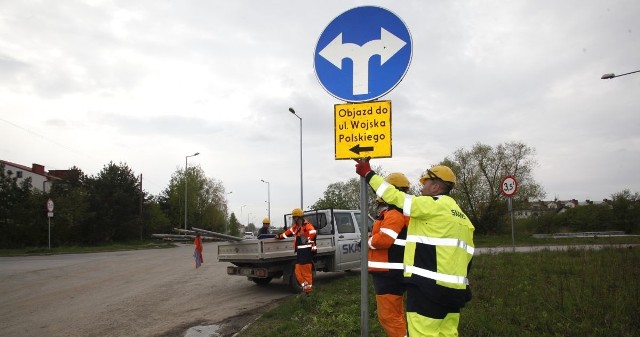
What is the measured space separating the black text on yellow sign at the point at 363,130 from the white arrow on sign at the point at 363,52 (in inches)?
6.2

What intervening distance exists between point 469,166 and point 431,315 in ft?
141

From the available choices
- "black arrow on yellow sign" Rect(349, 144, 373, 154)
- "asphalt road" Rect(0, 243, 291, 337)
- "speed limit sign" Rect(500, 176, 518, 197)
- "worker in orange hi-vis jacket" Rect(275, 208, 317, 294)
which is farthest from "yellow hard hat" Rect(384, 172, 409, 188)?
"speed limit sign" Rect(500, 176, 518, 197)

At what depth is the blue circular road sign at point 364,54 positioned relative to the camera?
3.30 m

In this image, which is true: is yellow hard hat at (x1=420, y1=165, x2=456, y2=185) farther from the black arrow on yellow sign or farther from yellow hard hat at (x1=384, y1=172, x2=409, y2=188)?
yellow hard hat at (x1=384, y1=172, x2=409, y2=188)

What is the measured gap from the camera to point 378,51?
334 centimetres

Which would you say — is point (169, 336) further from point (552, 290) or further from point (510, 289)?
point (552, 290)

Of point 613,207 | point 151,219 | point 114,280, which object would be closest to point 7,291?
point 114,280

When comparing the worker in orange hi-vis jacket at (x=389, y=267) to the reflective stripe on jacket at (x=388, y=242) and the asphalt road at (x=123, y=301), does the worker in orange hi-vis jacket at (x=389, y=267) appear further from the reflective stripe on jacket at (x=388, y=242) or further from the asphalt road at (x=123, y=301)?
the asphalt road at (x=123, y=301)

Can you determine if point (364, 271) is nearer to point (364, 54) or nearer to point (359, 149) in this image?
point (359, 149)

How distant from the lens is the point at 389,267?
4758mm

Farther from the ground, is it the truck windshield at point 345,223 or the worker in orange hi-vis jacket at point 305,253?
the truck windshield at point 345,223

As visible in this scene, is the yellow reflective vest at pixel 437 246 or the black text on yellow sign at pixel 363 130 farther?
the black text on yellow sign at pixel 363 130

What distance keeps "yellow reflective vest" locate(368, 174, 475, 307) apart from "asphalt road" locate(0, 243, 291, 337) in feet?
15.7

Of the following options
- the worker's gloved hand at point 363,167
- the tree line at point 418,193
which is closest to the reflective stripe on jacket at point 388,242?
the worker's gloved hand at point 363,167
